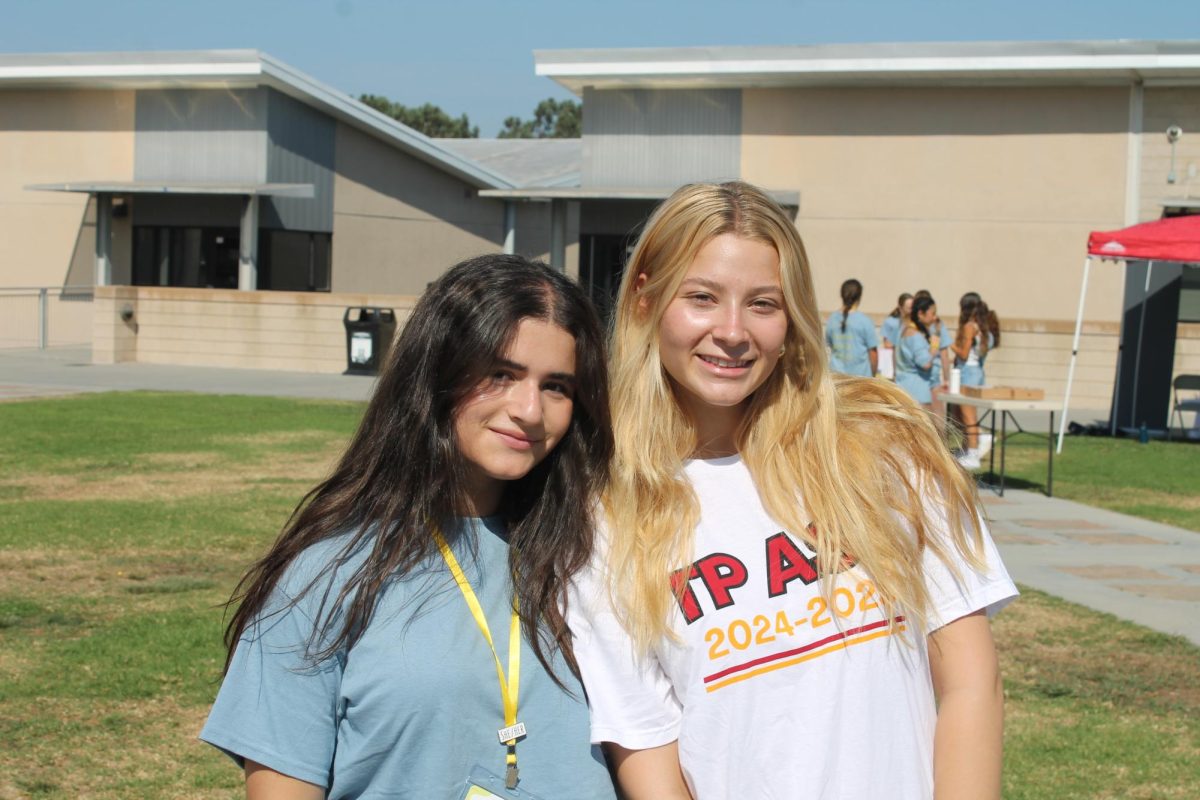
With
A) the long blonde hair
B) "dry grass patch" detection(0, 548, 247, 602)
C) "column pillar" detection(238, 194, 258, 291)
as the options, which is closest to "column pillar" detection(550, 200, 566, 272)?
"column pillar" detection(238, 194, 258, 291)

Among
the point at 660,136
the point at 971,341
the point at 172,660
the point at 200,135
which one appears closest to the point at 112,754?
the point at 172,660

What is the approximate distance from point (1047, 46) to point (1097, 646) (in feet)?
59.7

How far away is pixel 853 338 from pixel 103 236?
1999 centimetres

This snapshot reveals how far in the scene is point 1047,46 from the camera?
22391 mm

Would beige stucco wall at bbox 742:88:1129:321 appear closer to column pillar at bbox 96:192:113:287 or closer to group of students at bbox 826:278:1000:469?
group of students at bbox 826:278:1000:469

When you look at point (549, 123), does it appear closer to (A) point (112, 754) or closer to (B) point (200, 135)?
(B) point (200, 135)

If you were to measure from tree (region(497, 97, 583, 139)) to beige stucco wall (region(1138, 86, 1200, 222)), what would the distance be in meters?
93.3

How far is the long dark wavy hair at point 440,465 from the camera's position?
6.86 feet

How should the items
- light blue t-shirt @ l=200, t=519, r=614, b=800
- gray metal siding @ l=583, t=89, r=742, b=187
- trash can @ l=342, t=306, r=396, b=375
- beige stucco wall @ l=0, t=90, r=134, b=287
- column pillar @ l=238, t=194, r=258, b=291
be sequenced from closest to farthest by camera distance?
light blue t-shirt @ l=200, t=519, r=614, b=800
trash can @ l=342, t=306, r=396, b=375
gray metal siding @ l=583, t=89, r=742, b=187
column pillar @ l=238, t=194, r=258, b=291
beige stucco wall @ l=0, t=90, r=134, b=287

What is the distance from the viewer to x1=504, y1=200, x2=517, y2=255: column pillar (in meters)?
31.3

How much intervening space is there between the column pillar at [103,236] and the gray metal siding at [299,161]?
3.41 metres

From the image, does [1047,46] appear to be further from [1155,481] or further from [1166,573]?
[1166,573]

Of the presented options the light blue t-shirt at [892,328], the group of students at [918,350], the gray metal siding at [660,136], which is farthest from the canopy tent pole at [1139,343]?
the gray metal siding at [660,136]

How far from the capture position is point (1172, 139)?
22.6 meters
